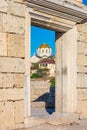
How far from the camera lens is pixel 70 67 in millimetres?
9836

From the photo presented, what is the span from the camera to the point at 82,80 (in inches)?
401

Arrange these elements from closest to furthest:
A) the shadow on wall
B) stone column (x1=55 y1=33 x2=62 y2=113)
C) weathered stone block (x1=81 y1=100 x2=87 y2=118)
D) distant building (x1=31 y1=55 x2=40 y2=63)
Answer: stone column (x1=55 y1=33 x2=62 y2=113) → weathered stone block (x1=81 y1=100 x2=87 y2=118) → the shadow on wall → distant building (x1=31 y1=55 x2=40 y2=63)

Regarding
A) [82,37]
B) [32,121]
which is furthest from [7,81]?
[82,37]

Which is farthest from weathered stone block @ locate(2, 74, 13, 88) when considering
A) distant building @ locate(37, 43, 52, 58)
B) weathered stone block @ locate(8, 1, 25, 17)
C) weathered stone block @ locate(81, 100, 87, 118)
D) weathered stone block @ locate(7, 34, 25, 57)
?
distant building @ locate(37, 43, 52, 58)

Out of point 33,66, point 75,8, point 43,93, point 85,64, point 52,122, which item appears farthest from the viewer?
point 33,66

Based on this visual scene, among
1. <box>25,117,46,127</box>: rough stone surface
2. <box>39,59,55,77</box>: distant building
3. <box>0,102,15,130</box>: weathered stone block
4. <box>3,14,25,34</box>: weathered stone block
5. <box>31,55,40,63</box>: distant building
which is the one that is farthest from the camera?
<box>31,55,40,63</box>: distant building

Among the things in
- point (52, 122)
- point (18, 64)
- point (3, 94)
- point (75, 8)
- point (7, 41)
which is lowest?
point (52, 122)

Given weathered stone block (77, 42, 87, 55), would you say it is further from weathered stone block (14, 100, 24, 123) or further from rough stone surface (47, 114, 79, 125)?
weathered stone block (14, 100, 24, 123)

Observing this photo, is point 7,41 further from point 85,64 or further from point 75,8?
point 85,64

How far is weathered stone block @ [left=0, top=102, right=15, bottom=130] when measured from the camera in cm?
764

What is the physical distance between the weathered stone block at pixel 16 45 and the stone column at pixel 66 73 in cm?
195

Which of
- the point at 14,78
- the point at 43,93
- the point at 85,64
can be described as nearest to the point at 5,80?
the point at 14,78

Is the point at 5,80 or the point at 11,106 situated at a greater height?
the point at 5,80

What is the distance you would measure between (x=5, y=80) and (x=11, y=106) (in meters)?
0.62
